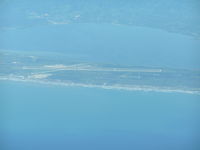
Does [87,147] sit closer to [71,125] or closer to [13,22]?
[71,125]

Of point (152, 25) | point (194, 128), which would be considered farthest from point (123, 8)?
point (194, 128)

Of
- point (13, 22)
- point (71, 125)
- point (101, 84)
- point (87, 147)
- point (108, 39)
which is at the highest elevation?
point (13, 22)

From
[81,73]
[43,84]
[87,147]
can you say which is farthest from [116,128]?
[43,84]

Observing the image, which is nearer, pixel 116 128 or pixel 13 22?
pixel 116 128

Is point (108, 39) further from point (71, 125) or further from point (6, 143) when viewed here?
point (6, 143)

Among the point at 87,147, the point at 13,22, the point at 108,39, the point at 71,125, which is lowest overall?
the point at 87,147

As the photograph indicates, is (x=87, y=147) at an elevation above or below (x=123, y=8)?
below

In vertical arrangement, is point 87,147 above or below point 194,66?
below

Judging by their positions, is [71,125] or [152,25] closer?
[71,125]
